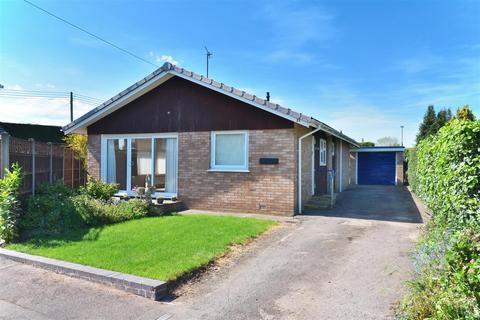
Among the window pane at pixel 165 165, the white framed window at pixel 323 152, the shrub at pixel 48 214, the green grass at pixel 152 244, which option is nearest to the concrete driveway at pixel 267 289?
the green grass at pixel 152 244

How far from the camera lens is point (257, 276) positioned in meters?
5.64

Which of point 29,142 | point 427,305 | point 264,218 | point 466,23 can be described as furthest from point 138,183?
point 466,23

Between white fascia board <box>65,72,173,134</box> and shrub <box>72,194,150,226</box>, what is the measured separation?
3522mm

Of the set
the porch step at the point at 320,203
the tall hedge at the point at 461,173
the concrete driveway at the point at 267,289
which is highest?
the tall hedge at the point at 461,173

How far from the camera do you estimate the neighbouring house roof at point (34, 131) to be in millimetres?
18828

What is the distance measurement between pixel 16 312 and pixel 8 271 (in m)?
2.00

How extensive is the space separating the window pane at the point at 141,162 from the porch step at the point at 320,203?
5698 millimetres

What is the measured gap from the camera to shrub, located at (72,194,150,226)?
9.13 metres

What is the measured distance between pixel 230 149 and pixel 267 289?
6.61 m

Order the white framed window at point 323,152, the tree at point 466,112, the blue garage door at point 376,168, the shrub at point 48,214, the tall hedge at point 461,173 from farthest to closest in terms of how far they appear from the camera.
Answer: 1. the blue garage door at point 376,168
2. the tree at point 466,112
3. the white framed window at point 323,152
4. the shrub at point 48,214
5. the tall hedge at point 461,173

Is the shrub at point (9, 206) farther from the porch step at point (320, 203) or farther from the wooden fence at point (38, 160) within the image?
the porch step at point (320, 203)

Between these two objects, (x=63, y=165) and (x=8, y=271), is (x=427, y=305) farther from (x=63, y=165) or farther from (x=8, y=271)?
(x=63, y=165)

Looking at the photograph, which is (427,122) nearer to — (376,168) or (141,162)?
(376,168)

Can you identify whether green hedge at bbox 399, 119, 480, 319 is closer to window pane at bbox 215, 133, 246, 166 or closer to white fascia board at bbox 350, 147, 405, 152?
window pane at bbox 215, 133, 246, 166
